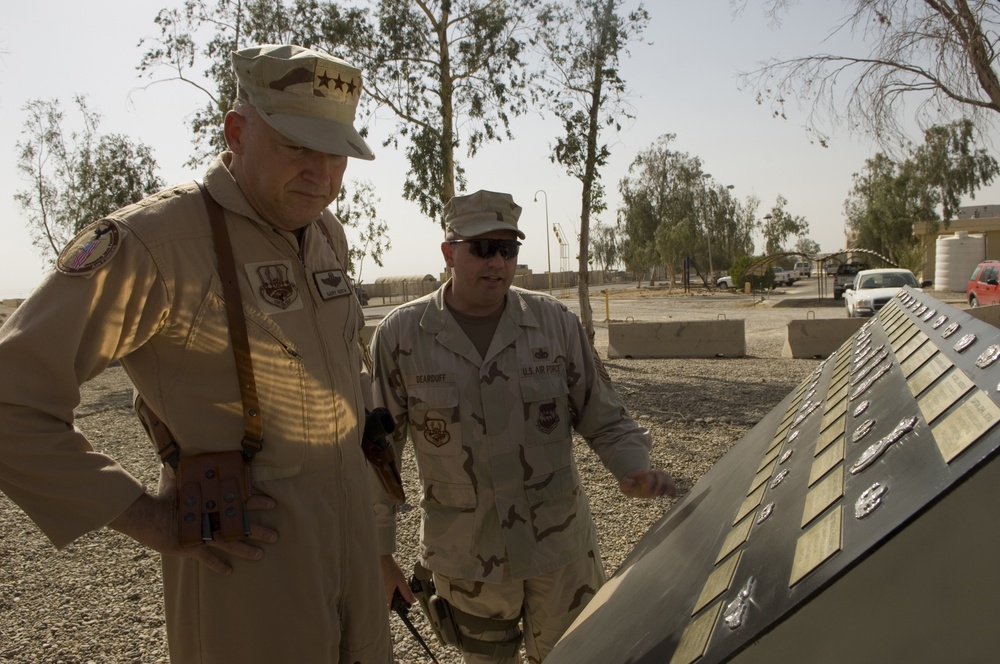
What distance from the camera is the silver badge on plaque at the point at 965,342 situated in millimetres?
1078

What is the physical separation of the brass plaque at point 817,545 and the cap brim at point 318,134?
4.16 feet

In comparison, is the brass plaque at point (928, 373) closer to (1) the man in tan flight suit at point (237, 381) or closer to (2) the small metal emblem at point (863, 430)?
(2) the small metal emblem at point (863, 430)

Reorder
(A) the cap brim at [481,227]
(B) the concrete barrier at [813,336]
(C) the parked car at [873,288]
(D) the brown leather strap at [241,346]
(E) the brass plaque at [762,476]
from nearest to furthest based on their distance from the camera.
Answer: (E) the brass plaque at [762,476] < (D) the brown leather strap at [241,346] < (A) the cap brim at [481,227] < (B) the concrete barrier at [813,336] < (C) the parked car at [873,288]

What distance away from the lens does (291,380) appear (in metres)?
1.78

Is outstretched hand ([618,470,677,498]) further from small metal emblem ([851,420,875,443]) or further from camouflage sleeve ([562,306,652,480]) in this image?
small metal emblem ([851,420,875,443])

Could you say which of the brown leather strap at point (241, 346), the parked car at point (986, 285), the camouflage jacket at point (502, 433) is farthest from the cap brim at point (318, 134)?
the parked car at point (986, 285)

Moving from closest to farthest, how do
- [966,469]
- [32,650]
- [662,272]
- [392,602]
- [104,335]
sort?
[966,469], [104,335], [392,602], [32,650], [662,272]

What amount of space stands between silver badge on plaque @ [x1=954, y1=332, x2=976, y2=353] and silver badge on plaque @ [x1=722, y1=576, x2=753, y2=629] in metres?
0.47

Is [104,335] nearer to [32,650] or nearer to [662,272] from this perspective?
[32,650]

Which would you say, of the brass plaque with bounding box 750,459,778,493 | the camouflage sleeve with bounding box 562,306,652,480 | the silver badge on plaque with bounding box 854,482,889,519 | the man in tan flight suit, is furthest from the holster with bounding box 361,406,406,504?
the silver badge on plaque with bounding box 854,482,889,519

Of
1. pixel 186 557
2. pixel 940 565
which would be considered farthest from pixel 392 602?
pixel 940 565

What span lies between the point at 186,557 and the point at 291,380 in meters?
0.43

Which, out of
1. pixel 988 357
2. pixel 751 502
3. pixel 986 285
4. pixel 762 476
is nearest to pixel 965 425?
pixel 988 357

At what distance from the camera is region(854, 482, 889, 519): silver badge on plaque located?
2.50 feet
